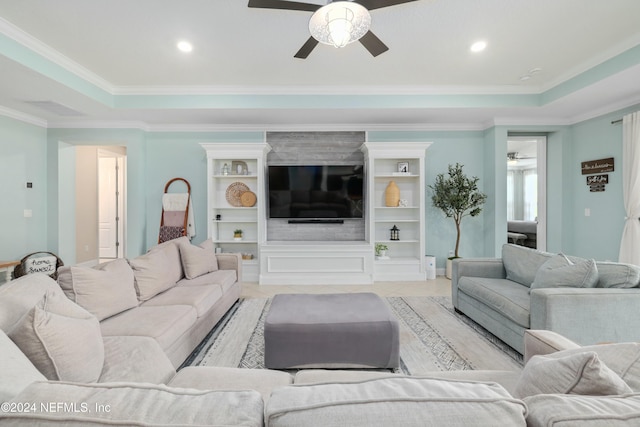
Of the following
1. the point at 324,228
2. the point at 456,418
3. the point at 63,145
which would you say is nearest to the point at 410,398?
the point at 456,418

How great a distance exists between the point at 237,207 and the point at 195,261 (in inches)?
69.2

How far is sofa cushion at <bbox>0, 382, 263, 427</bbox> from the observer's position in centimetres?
59

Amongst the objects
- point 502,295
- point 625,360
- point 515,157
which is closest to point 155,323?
point 625,360

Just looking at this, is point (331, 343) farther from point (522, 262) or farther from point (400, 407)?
point (522, 262)

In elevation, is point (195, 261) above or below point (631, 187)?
below

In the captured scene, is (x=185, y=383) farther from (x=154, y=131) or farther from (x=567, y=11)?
(x=154, y=131)

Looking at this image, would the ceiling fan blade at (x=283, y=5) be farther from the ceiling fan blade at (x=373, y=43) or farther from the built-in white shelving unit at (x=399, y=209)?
the built-in white shelving unit at (x=399, y=209)

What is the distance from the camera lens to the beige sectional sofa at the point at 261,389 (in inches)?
23.4

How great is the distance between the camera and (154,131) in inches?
A: 197

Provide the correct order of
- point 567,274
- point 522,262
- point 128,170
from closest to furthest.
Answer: point 567,274, point 522,262, point 128,170

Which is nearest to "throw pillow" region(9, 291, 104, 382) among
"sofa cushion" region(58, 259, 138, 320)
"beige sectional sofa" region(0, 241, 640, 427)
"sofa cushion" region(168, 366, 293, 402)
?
"beige sectional sofa" region(0, 241, 640, 427)

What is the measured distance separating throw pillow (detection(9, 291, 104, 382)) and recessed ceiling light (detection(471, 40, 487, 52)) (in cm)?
384

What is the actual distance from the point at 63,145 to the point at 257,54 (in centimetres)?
402

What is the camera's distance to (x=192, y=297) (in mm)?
2541
